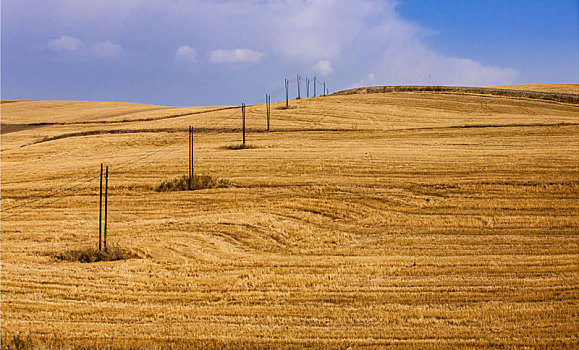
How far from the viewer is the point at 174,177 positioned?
31.8 metres

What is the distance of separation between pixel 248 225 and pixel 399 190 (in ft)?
29.2

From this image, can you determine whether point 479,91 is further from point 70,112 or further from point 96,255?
point 96,255

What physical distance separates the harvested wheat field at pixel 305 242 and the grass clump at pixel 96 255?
0.27 metres

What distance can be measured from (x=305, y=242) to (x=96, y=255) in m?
7.90

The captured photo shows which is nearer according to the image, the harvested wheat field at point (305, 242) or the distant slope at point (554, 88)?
the harvested wheat field at point (305, 242)

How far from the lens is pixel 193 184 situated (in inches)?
1162

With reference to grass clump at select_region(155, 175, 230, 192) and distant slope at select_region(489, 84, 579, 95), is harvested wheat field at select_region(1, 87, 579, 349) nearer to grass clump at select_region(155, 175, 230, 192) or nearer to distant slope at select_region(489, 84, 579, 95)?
grass clump at select_region(155, 175, 230, 192)

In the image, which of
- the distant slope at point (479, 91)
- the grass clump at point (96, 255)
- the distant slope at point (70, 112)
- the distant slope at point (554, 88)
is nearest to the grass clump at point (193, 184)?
the grass clump at point (96, 255)

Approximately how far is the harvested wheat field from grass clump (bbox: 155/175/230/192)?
620mm

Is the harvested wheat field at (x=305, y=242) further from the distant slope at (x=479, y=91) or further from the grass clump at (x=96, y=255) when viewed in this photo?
the distant slope at (x=479, y=91)

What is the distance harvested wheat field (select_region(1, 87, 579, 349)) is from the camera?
41.0ft

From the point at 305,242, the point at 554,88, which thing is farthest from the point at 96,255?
Answer: the point at 554,88

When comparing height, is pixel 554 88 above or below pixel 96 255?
above

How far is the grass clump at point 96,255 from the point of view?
18406 mm
